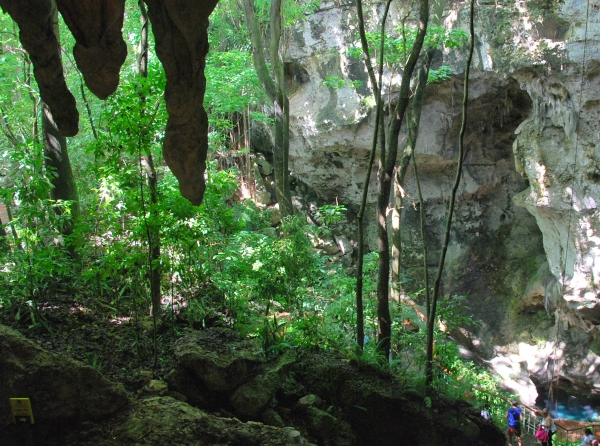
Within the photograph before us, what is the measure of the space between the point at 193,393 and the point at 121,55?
10.6ft

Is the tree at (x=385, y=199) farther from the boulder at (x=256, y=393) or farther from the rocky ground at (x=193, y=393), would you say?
the boulder at (x=256, y=393)

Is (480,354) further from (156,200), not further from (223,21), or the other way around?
(223,21)

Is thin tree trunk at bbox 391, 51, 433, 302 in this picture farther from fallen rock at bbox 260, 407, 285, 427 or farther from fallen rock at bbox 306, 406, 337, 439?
fallen rock at bbox 260, 407, 285, 427

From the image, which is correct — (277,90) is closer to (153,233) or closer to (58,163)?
(58,163)

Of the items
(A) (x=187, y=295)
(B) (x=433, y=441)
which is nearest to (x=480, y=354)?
(B) (x=433, y=441)

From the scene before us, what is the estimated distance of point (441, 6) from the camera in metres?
9.61

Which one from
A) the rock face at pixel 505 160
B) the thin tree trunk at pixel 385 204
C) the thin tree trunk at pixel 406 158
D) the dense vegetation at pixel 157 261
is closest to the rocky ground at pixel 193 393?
the dense vegetation at pixel 157 261

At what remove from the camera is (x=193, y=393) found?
487 cm

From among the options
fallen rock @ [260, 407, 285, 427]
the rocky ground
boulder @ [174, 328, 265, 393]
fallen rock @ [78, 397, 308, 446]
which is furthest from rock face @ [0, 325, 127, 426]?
fallen rock @ [260, 407, 285, 427]

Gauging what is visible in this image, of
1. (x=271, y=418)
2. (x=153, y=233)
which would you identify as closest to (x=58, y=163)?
(x=153, y=233)

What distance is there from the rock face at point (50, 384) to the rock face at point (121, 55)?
69.8 inches

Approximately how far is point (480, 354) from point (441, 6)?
9.42 metres

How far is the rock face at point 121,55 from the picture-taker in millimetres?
3648

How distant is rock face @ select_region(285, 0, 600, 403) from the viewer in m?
10.7
